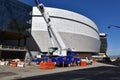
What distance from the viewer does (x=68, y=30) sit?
338 feet

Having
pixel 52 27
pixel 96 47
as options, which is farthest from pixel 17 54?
pixel 96 47

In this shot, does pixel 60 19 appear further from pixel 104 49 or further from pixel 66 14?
pixel 104 49

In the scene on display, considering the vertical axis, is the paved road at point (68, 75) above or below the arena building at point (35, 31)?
below

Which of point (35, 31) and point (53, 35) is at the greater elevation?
point (35, 31)

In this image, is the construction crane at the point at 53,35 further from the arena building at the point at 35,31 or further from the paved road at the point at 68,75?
the paved road at the point at 68,75

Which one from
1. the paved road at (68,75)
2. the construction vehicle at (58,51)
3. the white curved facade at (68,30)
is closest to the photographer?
the paved road at (68,75)

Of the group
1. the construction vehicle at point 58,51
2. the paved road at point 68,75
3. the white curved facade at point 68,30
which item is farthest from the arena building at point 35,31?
the paved road at point 68,75

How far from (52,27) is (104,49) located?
13681cm

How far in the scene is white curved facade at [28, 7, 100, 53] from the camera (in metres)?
96.6

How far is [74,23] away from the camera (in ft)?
354

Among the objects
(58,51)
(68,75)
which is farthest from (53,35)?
(68,75)

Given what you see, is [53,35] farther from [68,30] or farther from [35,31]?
[68,30]

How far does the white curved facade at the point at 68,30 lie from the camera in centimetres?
9662

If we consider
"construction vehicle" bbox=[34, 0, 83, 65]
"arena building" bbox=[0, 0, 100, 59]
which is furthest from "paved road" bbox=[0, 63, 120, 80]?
"arena building" bbox=[0, 0, 100, 59]
